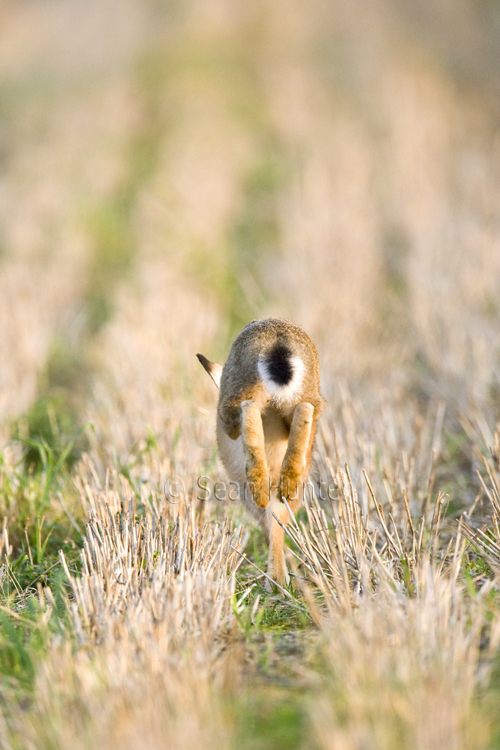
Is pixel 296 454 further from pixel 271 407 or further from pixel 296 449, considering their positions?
pixel 271 407

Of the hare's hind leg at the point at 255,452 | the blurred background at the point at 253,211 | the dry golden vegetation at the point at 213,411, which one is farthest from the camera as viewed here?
the blurred background at the point at 253,211

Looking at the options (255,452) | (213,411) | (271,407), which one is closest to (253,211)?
(213,411)

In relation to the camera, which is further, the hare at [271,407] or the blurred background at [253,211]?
the blurred background at [253,211]

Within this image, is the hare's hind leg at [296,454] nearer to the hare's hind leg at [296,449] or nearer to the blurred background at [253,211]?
the hare's hind leg at [296,449]

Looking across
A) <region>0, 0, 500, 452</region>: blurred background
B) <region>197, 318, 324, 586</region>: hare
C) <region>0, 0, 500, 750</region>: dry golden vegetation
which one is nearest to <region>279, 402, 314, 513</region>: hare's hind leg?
<region>197, 318, 324, 586</region>: hare

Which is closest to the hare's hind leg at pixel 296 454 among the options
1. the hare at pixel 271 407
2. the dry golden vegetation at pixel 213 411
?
the hare at pixel 271 407

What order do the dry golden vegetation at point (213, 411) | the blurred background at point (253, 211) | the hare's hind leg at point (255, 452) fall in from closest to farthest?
the dry golden vegetation at point (213, 411) < the hare's hind leg at point (255, 452) < the blurred background at point (253, 211)

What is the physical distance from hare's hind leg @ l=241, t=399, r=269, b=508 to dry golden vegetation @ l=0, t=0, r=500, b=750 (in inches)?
11.0

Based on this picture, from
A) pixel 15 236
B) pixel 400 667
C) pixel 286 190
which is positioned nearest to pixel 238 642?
pixel 400 667

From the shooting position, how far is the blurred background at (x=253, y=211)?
5.34m

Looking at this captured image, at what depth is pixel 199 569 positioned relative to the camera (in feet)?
8.73

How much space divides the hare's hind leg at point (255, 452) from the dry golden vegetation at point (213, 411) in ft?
0.91

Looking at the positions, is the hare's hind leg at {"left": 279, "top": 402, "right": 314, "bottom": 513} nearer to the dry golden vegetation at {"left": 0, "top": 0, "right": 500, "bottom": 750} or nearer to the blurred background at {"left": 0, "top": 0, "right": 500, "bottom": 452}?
the dry golden vegetation at {"left": 0, "top": 0, "right": 500, "bottom": 750}

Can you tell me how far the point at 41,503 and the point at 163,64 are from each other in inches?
756
